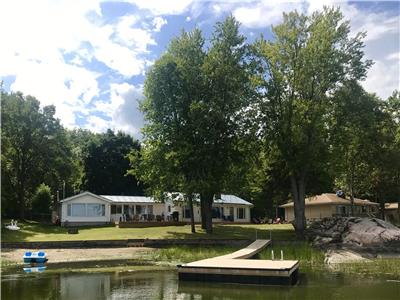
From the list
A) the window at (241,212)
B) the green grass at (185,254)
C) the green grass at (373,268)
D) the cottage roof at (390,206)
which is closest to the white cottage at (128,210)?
the window at (241,212)

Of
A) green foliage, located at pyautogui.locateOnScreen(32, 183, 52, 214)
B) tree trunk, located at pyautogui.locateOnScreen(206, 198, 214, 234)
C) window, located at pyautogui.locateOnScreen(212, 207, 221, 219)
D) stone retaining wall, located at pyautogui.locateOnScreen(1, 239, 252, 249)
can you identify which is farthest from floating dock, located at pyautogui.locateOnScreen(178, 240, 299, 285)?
green foliage, located at pyautogui.locateOnScreen(32, 183, 52, 214)

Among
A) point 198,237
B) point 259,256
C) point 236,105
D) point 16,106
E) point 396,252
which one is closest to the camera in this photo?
point 259,256

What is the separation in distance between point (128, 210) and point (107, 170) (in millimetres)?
16261

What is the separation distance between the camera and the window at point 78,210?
2132 inches

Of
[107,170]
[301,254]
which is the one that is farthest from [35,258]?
[107,170]

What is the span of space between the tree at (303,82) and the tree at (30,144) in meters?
27.4

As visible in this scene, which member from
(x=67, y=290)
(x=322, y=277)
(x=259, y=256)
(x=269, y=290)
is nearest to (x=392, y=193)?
(x=259, y=256)

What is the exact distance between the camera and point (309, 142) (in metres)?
39.2

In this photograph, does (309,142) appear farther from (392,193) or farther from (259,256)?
(392,193)

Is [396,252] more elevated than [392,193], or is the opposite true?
[392,193]

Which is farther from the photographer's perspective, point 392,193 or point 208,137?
point 392,193

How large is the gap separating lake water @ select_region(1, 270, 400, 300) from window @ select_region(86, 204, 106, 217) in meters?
31.6

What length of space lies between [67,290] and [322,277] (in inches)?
452

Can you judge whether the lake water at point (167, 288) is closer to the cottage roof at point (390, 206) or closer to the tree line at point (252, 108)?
the tree line at point (252, 108)
